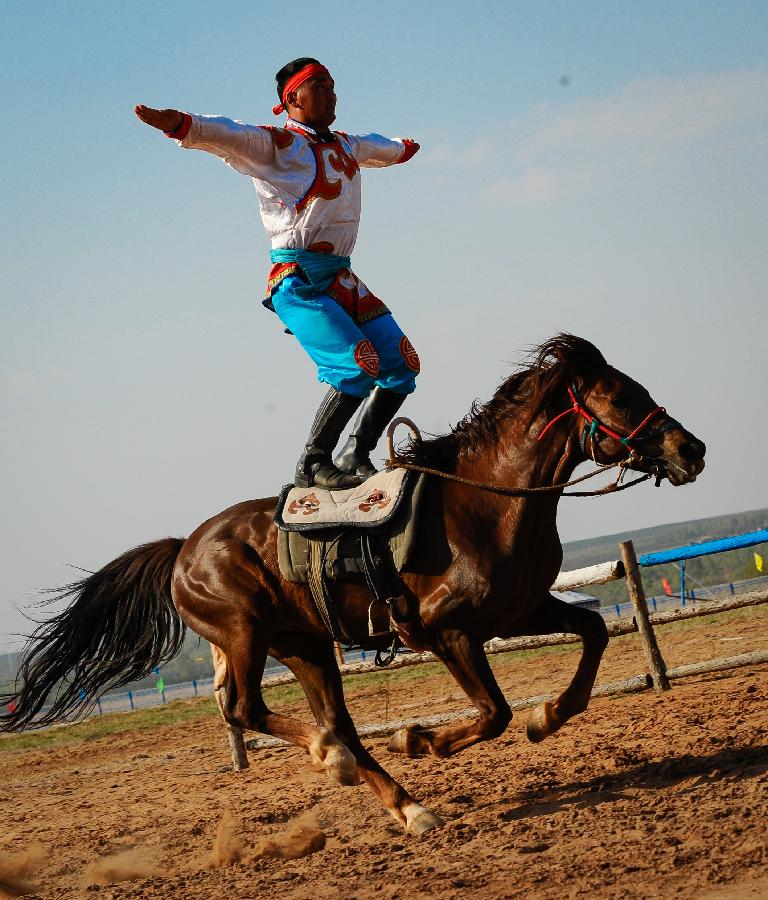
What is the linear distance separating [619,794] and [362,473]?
7.44ft

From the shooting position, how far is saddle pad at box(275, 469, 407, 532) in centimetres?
586

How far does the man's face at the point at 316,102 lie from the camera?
632 cm

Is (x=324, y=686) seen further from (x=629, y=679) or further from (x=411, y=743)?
(x=629, y=679)

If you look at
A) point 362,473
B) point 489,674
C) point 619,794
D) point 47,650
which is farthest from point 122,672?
point 619,794

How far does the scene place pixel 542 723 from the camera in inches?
231

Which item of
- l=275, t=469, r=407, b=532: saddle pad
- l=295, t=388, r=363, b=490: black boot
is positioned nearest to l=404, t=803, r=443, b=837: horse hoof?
l=275, t=469, r=407, b=532: saddle pad

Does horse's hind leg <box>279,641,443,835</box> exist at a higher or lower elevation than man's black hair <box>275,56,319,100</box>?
lower

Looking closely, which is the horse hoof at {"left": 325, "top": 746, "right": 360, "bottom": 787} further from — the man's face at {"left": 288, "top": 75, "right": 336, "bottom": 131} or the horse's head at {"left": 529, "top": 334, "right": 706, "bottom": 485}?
the man's face at {"left": 288, "top": 75, "right": 336, "bottom": 131}

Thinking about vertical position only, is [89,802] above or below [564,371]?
below

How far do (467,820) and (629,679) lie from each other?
4038 mm

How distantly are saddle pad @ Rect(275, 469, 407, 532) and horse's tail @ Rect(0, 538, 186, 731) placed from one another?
128 cm

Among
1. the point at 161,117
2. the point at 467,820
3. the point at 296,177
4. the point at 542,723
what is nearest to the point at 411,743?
the point at 467,820

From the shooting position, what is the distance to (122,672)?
7.18 meters

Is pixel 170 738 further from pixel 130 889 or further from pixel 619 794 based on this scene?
pixel 619 794
